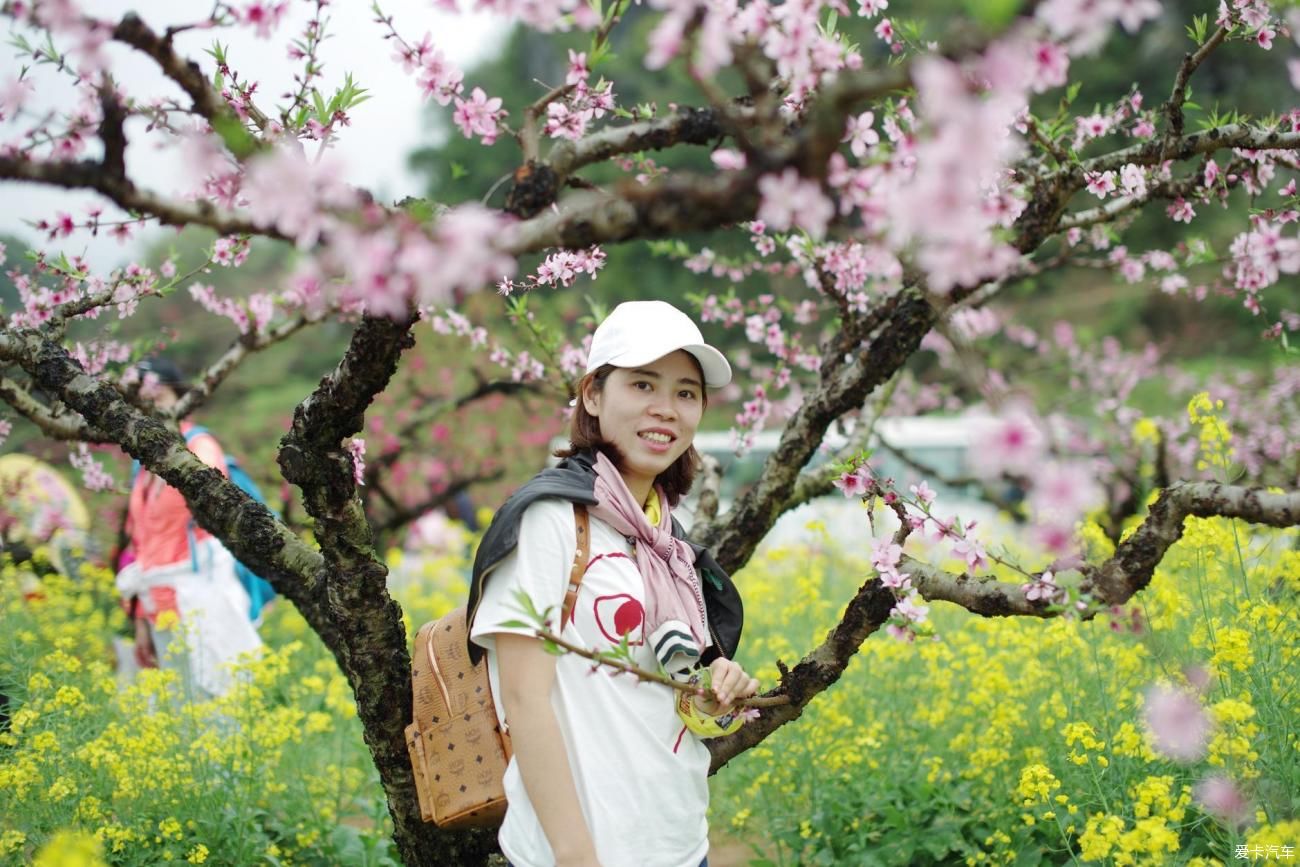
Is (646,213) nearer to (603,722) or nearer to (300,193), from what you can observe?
(300,193)

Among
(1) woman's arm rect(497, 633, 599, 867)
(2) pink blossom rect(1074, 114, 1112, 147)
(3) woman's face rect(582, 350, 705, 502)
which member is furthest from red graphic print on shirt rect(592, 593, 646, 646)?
(2) pink blossom rect(1074, 114, 1112, 147)

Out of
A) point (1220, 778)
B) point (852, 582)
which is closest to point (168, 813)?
point (1220, 778)

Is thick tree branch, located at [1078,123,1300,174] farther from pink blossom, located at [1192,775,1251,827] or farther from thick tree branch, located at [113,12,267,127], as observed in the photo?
thick tree branch, located at [113,12,267,127]

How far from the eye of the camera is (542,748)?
1.76 meters

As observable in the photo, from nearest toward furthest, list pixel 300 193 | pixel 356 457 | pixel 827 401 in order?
1. pixel 300 193
2. pixel 356 457
3. pixel 827 401

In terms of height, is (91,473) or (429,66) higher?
(91,473)

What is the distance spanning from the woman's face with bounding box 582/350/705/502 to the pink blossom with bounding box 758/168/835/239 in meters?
0.82

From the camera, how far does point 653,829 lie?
1.81m

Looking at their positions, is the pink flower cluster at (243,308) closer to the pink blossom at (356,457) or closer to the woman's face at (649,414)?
the pink blossom at (356,457)

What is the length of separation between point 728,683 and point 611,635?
23cm

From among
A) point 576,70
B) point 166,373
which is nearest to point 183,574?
point 166,373

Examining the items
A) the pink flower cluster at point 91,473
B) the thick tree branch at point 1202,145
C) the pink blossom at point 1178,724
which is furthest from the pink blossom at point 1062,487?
the pink flower cluster at point 91,473

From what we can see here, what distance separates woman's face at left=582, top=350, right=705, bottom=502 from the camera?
204 cm

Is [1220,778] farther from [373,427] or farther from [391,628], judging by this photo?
[373,427]
